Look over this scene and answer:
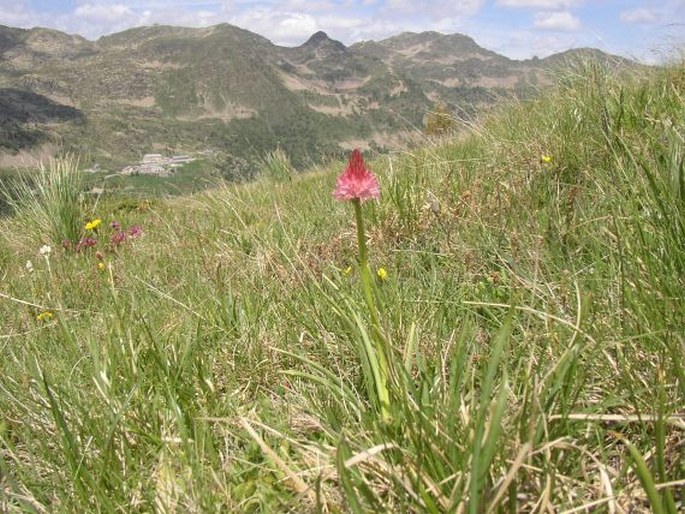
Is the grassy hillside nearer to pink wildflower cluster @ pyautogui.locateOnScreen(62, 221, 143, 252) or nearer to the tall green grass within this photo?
pink wildflower cluster @ pyautogui.locateOnScreen(62, 221, 143, 252)

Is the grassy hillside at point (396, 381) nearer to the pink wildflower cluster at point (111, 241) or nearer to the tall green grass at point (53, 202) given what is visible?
the pink wildflower cluster at point (111, 241)

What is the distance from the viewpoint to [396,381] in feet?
4.94

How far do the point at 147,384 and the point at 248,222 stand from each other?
344cm

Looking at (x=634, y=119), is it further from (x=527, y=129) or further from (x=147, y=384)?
(x=147, y=384)

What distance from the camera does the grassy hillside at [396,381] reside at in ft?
4.02

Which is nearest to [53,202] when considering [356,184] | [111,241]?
[111,241]

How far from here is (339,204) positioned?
14.2 feet

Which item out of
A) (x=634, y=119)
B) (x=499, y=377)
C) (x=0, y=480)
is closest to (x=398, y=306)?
(x=499, y=377)

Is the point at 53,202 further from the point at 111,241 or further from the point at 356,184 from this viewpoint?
the point at 356,184

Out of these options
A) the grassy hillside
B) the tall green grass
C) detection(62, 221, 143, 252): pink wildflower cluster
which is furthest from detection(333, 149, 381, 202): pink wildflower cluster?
the tall green grass

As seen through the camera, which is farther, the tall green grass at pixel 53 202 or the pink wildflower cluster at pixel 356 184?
the tall green grass at pixel 53 202

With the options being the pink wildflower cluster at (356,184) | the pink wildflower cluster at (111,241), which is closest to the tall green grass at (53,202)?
the pink wildflower cluster at (111,241)

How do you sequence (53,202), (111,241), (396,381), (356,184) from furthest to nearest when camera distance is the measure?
(53,202) → (111,241) → (396,381) → (356,184)

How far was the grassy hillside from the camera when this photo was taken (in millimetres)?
1226
